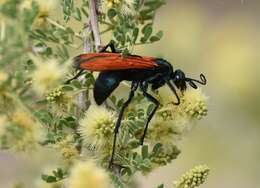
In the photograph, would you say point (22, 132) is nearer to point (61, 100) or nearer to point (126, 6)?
point (61, 100)

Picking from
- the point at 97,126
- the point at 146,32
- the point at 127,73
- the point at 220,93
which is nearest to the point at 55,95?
the point at 97,126

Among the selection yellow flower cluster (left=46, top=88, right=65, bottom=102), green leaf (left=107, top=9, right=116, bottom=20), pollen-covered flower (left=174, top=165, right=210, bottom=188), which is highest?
green leaf (left=107, top=9, right=116, bottom=20)

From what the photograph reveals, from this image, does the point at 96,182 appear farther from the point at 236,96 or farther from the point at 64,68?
the point at 236,96

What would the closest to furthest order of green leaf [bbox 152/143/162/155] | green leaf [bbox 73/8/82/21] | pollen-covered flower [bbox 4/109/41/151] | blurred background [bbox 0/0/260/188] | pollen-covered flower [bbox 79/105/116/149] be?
pollen-covered flower [bbox 4/109/41/151] < pollen-covered flower [bbox 79/105/116/149] < green leaf [bbox 152/143/162/155] < green leaf [bbox 73/8/82/21] < blurred background [bbox 0/0/260/188]

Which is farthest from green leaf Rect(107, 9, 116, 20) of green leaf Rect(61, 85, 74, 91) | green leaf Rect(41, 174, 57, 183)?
green leaf Rect(41, 174, 57, 183)

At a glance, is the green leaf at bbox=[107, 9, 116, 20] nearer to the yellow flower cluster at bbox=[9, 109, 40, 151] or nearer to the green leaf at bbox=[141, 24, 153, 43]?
the green leaf at bbox=[141, 24, 153, 43]

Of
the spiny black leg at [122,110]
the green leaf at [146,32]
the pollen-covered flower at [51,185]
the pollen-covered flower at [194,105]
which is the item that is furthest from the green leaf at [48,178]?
the green leaf at [146,32]
